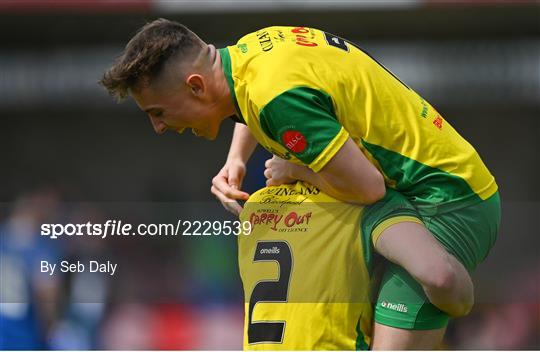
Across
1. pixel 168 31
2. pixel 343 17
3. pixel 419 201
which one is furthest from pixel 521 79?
pixel 168 31

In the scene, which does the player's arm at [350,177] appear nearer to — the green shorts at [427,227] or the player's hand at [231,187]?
the green shorts at [427,227]

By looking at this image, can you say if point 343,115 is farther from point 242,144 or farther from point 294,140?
point 242,144

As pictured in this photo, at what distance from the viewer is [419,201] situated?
1.69 m

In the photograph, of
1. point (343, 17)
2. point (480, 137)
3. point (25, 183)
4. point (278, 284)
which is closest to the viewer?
point (278, 284)

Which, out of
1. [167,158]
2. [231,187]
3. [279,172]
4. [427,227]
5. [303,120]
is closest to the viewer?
[303,120]

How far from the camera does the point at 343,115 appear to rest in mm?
1621

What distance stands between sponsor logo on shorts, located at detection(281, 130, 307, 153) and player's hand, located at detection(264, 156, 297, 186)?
0.14 m

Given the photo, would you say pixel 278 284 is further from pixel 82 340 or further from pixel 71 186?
pixel 71 186

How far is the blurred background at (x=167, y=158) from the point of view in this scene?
6.72 feet

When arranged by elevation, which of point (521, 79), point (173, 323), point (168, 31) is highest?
point (168, 31)

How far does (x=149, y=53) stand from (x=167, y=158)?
278 cm

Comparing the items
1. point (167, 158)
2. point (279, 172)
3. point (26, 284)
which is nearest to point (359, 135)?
point (279, 172)

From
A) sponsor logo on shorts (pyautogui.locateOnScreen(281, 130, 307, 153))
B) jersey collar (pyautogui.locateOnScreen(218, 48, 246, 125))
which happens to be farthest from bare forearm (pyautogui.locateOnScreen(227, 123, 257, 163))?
sponsor logo on shorts (pyautogui.locateOnScreen(281, 130, 307, 153))

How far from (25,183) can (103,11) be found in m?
0.90
